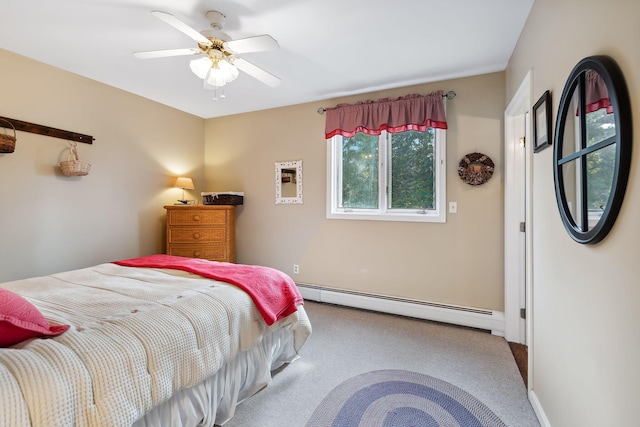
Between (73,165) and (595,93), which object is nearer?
(595,93)

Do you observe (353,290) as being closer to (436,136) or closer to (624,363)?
(436,136)

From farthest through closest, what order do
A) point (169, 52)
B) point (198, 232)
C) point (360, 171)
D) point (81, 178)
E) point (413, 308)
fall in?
point (198, 232), point (360, 171), point (413, 308), point (81, 178), point (169, 52)

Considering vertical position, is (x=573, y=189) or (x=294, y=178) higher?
(x=294, y=178)

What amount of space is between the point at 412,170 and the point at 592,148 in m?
2.07

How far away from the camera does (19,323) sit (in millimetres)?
1104

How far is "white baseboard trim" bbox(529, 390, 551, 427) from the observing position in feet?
4.90

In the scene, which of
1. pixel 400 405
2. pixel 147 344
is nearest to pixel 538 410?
pixel 400 405

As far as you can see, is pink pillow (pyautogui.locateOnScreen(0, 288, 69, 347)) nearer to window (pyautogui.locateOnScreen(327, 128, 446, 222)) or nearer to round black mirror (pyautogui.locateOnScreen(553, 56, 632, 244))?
round black mirror (pyautogui.locateOnScreen(553, 56, 632, 244))

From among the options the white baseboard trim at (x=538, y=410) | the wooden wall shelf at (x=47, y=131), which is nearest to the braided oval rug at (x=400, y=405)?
the white baseboard trim at (x=538, y=410)

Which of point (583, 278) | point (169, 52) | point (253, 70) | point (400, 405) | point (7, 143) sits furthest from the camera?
point (7, 143)

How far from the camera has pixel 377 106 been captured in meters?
3.10

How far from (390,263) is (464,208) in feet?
3.05

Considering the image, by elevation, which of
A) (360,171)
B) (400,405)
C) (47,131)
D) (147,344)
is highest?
(47,131)

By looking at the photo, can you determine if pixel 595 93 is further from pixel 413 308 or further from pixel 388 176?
pixel 413 308
